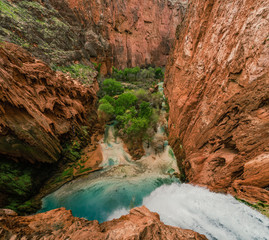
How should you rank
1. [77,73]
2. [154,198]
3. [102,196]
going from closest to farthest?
[154,198] → [102,196] → [77,73]

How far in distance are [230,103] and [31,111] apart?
1394 cm

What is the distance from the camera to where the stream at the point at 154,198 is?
5.52 meters

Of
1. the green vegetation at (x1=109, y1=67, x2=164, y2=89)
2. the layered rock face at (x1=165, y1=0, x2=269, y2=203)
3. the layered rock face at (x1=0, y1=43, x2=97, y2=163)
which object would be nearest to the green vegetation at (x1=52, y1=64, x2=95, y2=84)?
the layered rock face at (x1=0, y1=43, x2=97, y2=163)

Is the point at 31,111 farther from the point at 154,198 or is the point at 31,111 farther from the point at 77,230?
the point at 154,198

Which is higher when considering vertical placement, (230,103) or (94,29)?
(94,29)

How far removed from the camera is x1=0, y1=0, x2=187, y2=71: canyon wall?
695 inches

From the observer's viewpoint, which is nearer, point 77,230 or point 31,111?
point 77,230

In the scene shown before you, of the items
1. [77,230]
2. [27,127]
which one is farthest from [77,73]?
[77,230]

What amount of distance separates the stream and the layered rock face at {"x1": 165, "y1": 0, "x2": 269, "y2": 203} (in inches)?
40.0

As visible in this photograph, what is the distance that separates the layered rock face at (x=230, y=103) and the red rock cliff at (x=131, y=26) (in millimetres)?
29831

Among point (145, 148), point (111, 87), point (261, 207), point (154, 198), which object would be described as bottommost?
point (261, 207)

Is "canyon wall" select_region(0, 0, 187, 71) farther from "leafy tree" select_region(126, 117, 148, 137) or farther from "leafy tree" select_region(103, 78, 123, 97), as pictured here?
"leafy tree" select_region(126, 117, 148, 137)

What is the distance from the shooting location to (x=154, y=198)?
10.1m

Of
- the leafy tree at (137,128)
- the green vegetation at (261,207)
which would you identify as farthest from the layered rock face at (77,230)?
the leafy tree at (137,128)
